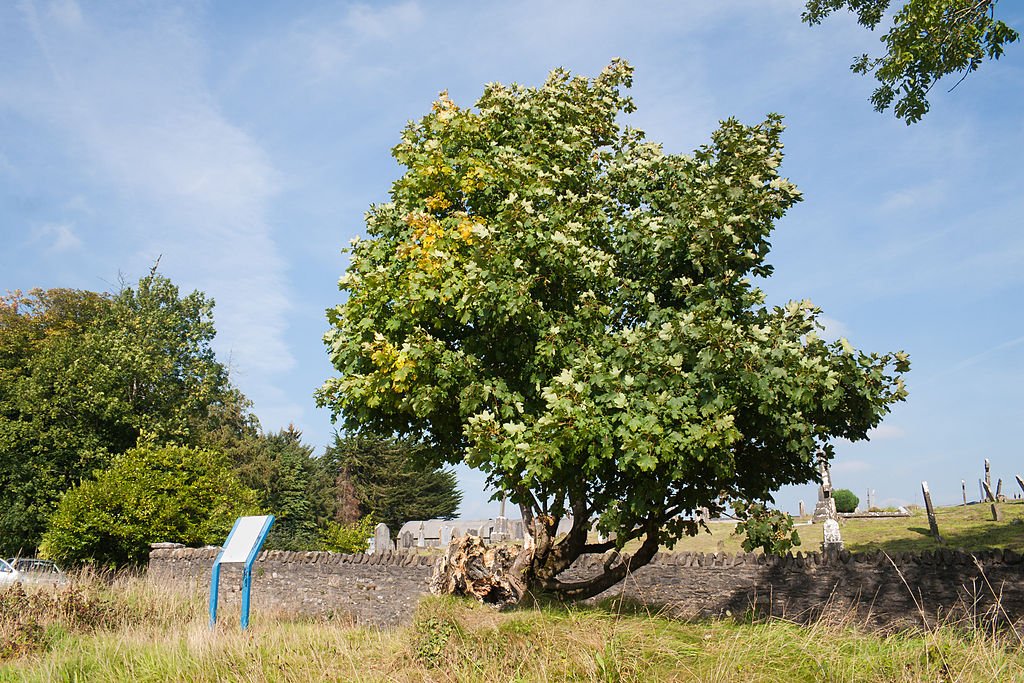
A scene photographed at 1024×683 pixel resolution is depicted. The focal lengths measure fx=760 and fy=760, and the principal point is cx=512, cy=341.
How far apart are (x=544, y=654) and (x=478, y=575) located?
16.2 ft

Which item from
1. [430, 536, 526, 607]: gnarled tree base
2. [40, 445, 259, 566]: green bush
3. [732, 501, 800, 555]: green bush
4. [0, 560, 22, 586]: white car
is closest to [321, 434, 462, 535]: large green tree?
[40, 445, 259, 566]: green bush

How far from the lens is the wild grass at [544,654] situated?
754cm

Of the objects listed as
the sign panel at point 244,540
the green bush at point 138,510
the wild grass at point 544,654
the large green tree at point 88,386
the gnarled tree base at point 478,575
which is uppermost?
the large green tree at point 88,386

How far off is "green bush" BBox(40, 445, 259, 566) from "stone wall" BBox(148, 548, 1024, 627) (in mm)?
4204

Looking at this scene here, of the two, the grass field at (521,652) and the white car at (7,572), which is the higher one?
the white car at (7,572)

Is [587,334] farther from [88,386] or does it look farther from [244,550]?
[88,386]

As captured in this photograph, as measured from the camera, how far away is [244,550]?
13.1 metres

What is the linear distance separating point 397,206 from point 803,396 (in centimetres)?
779

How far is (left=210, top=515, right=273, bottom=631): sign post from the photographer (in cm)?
1288

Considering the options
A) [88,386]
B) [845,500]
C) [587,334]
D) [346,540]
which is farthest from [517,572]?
[845,500]

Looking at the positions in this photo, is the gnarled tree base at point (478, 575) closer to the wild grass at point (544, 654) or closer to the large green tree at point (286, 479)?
the wild grass at point (544, 654)

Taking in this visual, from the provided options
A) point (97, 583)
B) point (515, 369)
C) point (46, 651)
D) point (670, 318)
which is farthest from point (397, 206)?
point (97, 583)

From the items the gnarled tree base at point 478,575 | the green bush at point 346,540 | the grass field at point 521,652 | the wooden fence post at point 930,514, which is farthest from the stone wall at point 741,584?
the wooden fence post at point 930,514

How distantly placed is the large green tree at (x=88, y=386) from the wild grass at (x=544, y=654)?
20428 millimetres
